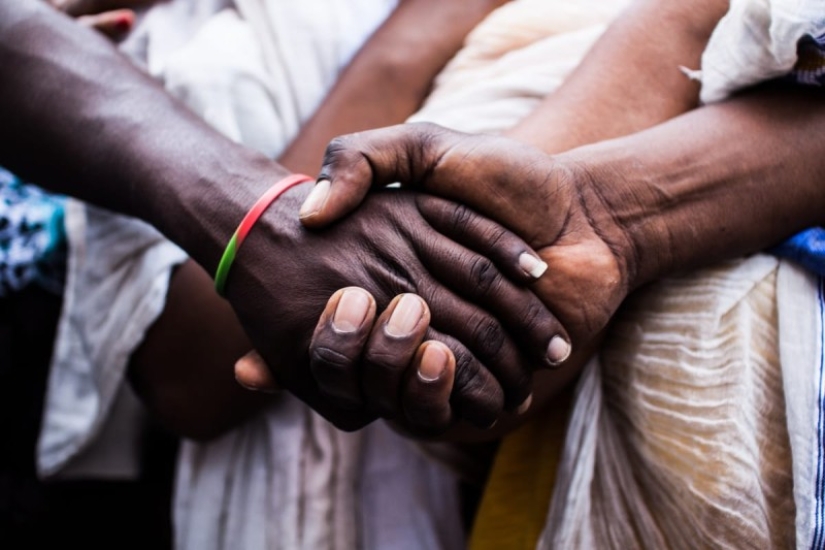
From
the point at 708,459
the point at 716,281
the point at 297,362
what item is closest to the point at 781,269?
the point at 716,281

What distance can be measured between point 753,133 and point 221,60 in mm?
594

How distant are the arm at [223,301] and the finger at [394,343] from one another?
25cm

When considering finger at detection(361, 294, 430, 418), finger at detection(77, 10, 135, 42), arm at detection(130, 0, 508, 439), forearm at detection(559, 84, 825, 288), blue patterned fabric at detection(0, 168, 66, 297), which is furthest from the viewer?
finger at detection(77, 10, 135, 42)

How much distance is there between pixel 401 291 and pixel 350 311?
66 mm

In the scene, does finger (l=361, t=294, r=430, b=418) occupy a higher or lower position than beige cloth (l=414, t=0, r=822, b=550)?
higher

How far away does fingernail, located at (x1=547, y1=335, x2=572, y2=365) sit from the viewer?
59 cm

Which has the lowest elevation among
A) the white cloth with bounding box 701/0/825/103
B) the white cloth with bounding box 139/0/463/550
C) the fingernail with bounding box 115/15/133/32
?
the white cloth with bounding box 139/0/463/550

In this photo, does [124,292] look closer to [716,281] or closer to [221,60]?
[221,60]

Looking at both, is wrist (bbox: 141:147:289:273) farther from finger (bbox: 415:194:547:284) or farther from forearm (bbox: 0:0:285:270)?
finger (bbox: 415:194:547:284)

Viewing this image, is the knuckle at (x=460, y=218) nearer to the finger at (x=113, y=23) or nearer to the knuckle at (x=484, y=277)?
the knuckle at (x=484, y=277)

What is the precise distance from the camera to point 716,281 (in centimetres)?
66

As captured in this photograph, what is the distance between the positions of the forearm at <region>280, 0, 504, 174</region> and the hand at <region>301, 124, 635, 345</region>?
8.6 inches

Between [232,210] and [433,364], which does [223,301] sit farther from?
[433,364]

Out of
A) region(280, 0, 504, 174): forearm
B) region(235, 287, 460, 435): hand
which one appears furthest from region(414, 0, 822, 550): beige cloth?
region(235, 287, 460, 435): hand
